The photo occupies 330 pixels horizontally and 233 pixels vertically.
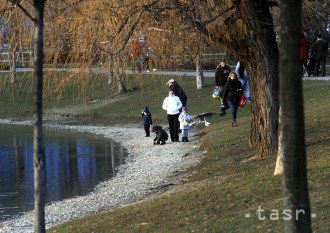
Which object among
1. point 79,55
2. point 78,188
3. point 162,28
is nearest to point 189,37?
point 162,28

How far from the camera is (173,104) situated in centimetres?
2595

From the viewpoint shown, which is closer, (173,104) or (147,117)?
(173,104)

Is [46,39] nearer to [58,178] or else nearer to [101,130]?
[58,178]

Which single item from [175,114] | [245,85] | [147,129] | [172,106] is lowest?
[147,129]

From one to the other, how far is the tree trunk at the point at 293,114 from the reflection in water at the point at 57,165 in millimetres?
10279

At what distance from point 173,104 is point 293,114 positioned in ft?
63.6

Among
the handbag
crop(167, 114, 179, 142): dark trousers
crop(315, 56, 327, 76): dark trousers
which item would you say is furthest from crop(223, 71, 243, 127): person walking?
crop(315, 56, 327, 76): dark trousers

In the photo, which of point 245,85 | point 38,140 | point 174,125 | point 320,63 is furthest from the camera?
point 320,63

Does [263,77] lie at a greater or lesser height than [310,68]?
greater

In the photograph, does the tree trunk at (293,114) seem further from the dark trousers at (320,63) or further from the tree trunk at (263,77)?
the dark trousers at (320,63)

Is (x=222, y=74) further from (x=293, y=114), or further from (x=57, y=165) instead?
(x=293, y=114)

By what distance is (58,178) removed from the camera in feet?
73.7

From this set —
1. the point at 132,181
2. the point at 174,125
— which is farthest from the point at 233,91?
the point at 132,181

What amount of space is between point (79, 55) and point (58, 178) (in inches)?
316
